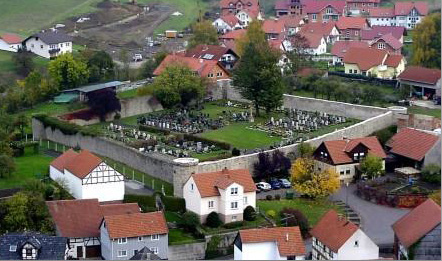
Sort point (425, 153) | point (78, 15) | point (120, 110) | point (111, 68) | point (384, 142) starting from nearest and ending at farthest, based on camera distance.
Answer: point (425, 153) < point (384, 142) < point (120, 110) < point (111, 68) < point (78, 15)

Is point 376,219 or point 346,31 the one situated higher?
point 346,31

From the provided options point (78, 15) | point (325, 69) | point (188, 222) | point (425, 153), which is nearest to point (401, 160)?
point (425, 153)

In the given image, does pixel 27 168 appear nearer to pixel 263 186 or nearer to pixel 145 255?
pixel 263 186

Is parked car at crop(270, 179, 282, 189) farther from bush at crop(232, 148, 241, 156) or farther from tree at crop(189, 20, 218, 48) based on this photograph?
tree at crop(189, 20, 218, 48)

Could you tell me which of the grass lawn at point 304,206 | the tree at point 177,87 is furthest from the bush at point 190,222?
the tree at point 177,87

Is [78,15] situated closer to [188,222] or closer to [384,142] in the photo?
[384,142]

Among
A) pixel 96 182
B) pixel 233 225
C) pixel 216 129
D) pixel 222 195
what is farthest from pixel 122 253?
pixel 216 129

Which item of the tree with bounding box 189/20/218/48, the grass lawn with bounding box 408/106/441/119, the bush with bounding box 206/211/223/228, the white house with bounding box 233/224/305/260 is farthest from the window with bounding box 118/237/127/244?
the tree with bounding box 189/20/218/48

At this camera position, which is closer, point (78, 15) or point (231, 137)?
point (231, 137)
